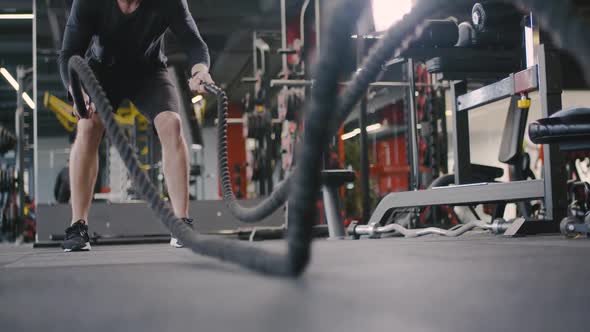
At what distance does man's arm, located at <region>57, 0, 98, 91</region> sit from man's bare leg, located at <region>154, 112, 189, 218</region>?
36 centimetres

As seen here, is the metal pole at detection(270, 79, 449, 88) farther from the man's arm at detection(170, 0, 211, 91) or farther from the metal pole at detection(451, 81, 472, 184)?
the man's arm at detection(170, 0, 211, 91)

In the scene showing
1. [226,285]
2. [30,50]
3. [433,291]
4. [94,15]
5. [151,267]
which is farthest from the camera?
[30,50]

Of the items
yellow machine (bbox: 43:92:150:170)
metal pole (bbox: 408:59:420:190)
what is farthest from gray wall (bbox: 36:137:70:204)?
metal pole (bbox: 408:59:420:190)

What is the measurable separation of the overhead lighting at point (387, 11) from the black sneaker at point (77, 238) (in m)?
2.38

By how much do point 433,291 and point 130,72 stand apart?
1.81 meters

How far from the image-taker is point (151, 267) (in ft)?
4.16

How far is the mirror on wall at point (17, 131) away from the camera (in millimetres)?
5746

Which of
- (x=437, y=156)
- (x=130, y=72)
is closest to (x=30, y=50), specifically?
(x=437, y=156)

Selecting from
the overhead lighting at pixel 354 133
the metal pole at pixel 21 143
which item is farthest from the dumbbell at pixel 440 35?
the metal pole at pixel 21 143

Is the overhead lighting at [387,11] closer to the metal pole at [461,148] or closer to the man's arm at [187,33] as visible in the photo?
the metal pole at [461,148]

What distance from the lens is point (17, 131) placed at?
5.89 m

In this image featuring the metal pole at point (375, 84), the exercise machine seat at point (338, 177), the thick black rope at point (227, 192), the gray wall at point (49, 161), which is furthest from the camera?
the gray wall at point (49, 161)

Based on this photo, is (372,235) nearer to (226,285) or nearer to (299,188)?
(226,285)

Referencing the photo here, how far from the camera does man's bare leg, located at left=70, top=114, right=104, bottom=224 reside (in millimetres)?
2336
